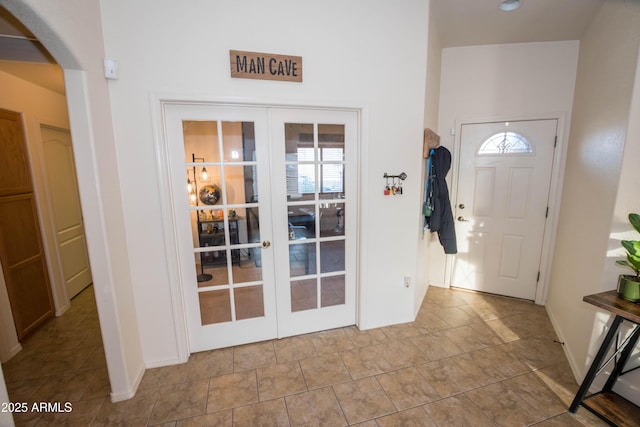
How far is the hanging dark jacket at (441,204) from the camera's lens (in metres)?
2.73

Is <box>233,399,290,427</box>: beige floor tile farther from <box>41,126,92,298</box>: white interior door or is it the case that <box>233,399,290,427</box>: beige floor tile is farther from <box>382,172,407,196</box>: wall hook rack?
<box>41,126,92,298</box>: white interior door

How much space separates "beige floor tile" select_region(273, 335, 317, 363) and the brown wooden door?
7.51ft

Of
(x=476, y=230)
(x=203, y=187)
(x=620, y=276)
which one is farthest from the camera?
(x=476, y=230)

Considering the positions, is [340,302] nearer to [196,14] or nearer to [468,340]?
[468,340]

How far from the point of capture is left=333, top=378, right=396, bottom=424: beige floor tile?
1.68m

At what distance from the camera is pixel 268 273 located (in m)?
2.30

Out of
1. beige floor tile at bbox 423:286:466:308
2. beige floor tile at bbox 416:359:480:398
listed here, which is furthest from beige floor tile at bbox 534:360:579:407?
beige floor tile at bbox 423:286:466:308

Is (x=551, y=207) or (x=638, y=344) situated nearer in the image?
(x=638, y=344)

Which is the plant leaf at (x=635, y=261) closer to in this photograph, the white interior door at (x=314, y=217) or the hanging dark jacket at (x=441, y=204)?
the hanging dark jacket at (x=441, y=204)

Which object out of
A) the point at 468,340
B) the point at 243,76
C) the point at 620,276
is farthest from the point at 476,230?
the point at 243,76

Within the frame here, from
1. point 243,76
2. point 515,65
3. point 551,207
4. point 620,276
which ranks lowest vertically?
point 620,276

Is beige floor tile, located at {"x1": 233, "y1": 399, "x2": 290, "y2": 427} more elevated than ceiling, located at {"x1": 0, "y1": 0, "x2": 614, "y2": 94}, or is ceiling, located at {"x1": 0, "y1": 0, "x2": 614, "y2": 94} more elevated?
ceiling, located at {"x1": 0, "y1": 0, "x2": 614, "y2": 94}

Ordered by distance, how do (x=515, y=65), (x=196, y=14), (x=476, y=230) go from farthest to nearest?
(x=476, y=230) < (x=515, y=65) < (x=196, y=14)

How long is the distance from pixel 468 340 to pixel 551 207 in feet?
5.55
